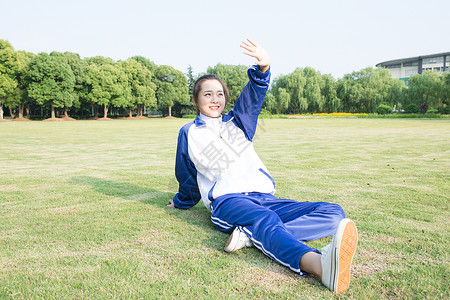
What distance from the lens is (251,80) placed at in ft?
9.83

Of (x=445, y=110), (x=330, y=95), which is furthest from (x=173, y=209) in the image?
(x=330, y=95)

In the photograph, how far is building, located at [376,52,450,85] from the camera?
69631 millimetres

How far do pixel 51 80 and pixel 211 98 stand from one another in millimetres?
48337

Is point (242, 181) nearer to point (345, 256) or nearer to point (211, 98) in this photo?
point (211, 98)

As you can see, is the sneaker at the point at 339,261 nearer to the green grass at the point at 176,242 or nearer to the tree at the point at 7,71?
the green grass at the point at 176,242

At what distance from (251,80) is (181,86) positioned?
6229 centimetres

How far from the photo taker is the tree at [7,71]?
135ft

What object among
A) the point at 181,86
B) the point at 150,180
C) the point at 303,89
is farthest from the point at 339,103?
the point at 150,180

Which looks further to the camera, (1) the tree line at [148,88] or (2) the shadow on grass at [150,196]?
(1) the tree line at [148,88]

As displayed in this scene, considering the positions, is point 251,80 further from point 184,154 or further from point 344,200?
point 344,200

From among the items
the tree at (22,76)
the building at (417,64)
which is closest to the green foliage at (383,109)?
the building at (417,64)

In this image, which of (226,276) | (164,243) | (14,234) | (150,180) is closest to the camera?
(226,276)

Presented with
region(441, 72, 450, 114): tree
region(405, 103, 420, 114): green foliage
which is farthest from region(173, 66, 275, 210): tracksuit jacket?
region(405, 103, 420, 114): green foliage

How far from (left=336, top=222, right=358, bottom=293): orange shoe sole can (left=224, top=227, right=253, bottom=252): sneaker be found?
81cm
